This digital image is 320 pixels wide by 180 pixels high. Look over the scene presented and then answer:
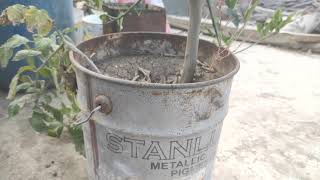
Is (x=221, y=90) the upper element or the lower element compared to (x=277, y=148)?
upper

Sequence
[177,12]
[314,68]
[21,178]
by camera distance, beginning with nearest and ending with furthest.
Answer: [21,178]
[314,68]
[177,12]

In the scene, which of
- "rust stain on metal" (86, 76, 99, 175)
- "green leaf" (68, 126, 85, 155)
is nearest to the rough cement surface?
"green leaf" (68, 126, 85, 155)

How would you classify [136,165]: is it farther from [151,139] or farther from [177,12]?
[177,12]

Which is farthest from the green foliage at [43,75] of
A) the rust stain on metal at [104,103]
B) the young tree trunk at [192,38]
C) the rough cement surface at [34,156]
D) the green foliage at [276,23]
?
the green foliage at [276,23]

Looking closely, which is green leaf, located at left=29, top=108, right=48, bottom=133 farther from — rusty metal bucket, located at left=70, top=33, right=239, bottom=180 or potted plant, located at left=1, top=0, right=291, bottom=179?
rusty metal bucket, located at left=70, top=33, right=239, bottom=180

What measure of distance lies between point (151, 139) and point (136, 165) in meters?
0.10

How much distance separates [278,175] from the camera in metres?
1.41

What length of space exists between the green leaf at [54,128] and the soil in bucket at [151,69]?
1.19 ft

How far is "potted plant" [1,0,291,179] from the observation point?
0.82m

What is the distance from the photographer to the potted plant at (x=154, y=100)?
0.82 meters

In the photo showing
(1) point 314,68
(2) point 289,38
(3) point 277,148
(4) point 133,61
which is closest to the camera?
(4) point 133,61

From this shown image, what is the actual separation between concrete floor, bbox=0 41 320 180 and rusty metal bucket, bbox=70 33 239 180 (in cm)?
45

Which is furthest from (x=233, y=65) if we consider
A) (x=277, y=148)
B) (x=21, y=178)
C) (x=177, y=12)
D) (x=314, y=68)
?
(x=177, y=12)

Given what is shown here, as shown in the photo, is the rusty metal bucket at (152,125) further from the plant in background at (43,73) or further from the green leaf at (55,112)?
the green leaf at (55,112)
